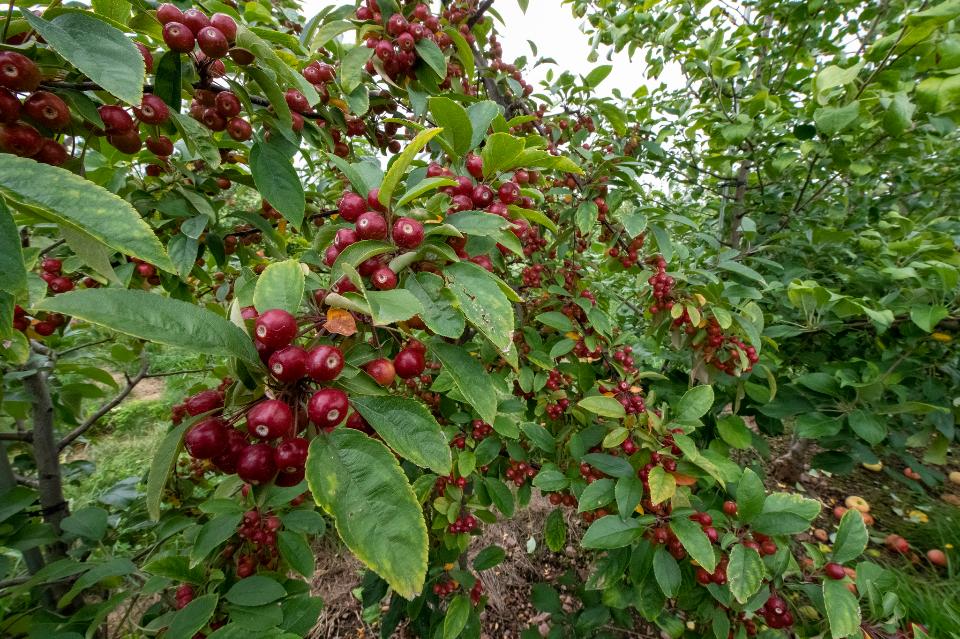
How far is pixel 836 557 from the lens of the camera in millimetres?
1435

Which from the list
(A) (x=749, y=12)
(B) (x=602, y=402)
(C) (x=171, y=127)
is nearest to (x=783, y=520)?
(B) (x=602, y=402)

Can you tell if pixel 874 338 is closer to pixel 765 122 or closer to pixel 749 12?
pixel 765 122

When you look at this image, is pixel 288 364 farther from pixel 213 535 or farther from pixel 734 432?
pixel 734 432

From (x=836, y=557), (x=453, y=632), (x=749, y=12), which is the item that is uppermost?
(x=749, y=12)

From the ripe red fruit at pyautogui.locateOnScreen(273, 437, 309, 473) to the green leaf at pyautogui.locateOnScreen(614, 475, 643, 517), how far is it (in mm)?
1134

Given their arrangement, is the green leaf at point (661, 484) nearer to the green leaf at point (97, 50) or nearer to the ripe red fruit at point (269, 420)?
the ripe red fruit at point (269, 420)

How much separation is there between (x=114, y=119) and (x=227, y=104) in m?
0.27

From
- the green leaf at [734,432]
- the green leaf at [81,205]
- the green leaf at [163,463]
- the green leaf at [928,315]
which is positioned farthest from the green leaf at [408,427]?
the green leaf at [928,315]

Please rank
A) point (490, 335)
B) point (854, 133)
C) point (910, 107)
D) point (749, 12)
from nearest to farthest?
1. point (490, 335)
2. point (910, 107)
3. point (854, 133)
4. point (749, 12)

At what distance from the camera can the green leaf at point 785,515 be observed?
135 centimetres

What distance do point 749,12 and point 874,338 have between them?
7.84 ft

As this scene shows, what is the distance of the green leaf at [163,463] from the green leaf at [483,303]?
1.71 feet

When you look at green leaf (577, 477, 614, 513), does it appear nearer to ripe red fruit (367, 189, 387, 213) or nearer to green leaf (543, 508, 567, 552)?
green leaf (543, 508, 567, 552)

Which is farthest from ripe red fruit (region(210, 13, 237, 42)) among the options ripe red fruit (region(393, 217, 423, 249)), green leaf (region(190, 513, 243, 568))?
green leaf (region(190, 513, 243, 568))
